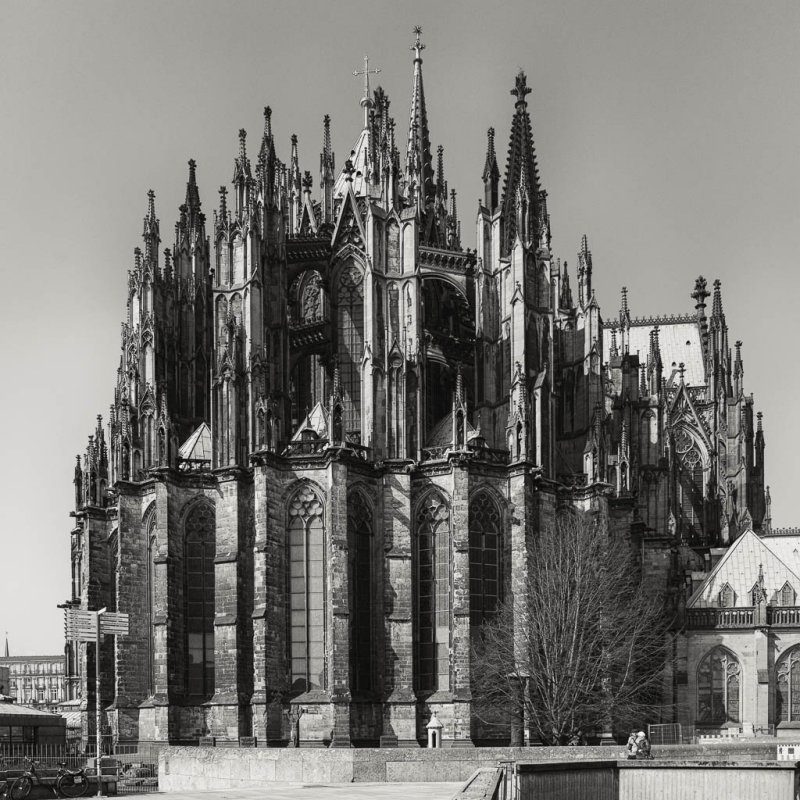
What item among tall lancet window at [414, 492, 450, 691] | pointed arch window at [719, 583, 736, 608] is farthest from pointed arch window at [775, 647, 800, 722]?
tall lancet window at [414, 492, 450, 691]

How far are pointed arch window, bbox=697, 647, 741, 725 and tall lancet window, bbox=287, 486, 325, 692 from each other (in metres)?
17.9

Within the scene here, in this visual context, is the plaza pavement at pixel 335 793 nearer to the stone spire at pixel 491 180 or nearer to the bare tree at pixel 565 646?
the bare tree at pixel 565 646

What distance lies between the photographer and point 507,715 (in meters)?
59.8

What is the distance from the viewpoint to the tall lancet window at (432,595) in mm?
62469

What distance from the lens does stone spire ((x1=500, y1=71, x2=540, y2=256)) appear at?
70.4 metres

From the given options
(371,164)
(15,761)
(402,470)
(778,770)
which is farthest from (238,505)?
(778,770)

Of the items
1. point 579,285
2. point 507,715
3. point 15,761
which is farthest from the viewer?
point 579,285

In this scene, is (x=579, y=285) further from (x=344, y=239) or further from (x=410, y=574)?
(x=410, y=574)

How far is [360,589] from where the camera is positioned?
6312 centimetres

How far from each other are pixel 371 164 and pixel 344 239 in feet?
25.7

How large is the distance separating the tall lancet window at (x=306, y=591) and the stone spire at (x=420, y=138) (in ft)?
103

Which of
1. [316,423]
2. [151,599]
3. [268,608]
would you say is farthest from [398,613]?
[151,599]

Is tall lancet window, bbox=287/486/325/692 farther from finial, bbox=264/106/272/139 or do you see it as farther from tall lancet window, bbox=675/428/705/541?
tall lancet window, bbox=675/428/705/541

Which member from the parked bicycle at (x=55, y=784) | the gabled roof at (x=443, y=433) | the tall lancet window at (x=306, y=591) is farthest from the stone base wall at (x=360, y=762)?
the gabled roof at (x=443, y=433)
